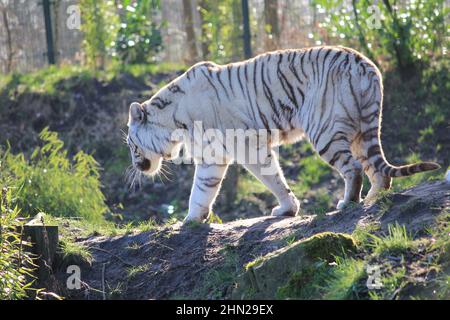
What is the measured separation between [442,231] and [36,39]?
9666mm

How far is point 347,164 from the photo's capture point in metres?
6.70

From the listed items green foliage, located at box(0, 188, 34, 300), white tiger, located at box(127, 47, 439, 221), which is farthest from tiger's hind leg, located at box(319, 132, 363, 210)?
green foliage, located at box(0, 188, 34, 300)

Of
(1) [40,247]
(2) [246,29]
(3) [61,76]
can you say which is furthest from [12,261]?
(3) [61,76]

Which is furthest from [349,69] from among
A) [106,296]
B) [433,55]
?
[433,55]

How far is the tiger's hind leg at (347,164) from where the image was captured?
6688mm

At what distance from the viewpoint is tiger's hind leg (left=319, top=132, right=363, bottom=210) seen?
6688mm

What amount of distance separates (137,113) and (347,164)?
7.03 feet

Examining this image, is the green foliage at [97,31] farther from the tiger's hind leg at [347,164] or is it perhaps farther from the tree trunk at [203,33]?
the tiger's hind leg at [347,164]

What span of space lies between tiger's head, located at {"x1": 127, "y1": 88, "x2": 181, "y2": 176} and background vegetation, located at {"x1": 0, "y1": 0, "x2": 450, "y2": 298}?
3.47 feet

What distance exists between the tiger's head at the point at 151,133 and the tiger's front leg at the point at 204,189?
0.51 m

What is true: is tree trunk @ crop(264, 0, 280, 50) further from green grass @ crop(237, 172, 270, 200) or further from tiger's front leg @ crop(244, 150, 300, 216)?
tiger's front leg @ crop(244, 150, 300, 216)
